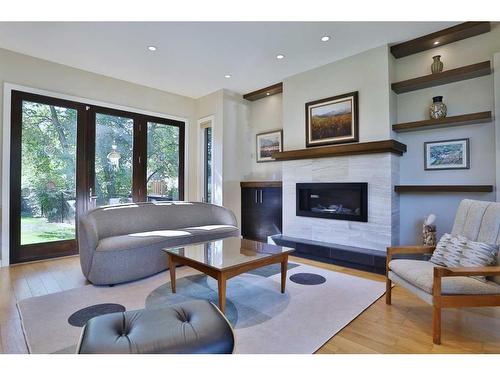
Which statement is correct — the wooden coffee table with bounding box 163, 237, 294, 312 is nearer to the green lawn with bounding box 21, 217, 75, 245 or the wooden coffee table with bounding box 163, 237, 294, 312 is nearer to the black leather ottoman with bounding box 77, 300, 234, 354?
the black leather ottoman with bounding box 77, 300, 234, 354

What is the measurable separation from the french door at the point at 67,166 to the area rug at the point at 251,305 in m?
1.75

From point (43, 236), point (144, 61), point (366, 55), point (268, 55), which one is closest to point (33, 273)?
point (43, 236)

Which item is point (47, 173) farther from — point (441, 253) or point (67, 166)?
point (441, 253)

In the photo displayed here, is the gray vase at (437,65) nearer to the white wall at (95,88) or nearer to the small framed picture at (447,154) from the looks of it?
the small framed picture at (447,154)

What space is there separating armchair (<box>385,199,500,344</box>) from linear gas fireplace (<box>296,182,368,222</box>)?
1.31m

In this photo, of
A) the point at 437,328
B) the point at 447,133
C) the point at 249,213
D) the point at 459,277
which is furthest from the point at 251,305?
the point at 447,133

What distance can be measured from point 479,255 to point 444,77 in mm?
2293

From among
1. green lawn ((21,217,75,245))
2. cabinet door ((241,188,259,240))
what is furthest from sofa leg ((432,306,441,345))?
green lawn ((21,217,75,245))

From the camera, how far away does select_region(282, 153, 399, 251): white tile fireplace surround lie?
11.5 feet

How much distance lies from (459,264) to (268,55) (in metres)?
3.36

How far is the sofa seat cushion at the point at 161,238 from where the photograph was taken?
115 inches

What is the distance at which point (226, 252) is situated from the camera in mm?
2609

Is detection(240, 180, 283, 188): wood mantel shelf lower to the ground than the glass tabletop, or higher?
higher

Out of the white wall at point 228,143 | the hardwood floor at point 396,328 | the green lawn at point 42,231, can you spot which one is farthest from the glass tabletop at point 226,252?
the green lawn at point 42,231
